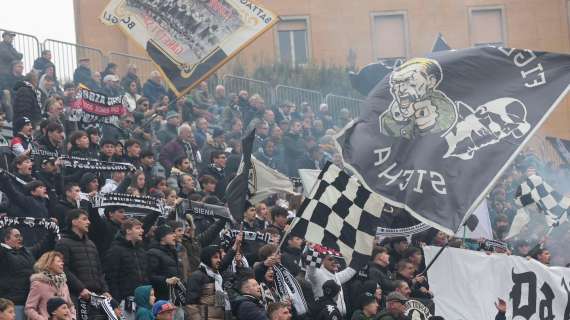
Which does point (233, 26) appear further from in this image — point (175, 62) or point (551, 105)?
point (551, 105)

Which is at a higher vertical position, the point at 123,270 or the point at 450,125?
the point at 450,125

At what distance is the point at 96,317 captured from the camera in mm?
15094

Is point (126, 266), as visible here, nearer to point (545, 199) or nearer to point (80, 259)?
point (80, 259)

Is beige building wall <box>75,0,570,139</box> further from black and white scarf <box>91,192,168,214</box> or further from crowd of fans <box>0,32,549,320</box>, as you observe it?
black and white scarf <box>91,192,168,214</box>

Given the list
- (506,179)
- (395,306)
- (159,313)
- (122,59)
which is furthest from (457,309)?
(122,59)

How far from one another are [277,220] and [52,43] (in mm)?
9675

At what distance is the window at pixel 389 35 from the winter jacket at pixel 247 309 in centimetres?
2641

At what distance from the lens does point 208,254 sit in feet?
53.3

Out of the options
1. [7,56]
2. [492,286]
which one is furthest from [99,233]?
[7,56]

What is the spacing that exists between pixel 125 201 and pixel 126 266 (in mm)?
1002

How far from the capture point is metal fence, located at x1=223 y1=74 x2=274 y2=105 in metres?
32.5

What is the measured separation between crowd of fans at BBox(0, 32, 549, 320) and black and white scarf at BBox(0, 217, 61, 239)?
0.33 ft

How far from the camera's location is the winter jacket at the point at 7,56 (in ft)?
74.5

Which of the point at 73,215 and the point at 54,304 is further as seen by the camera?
the point at 73,215
